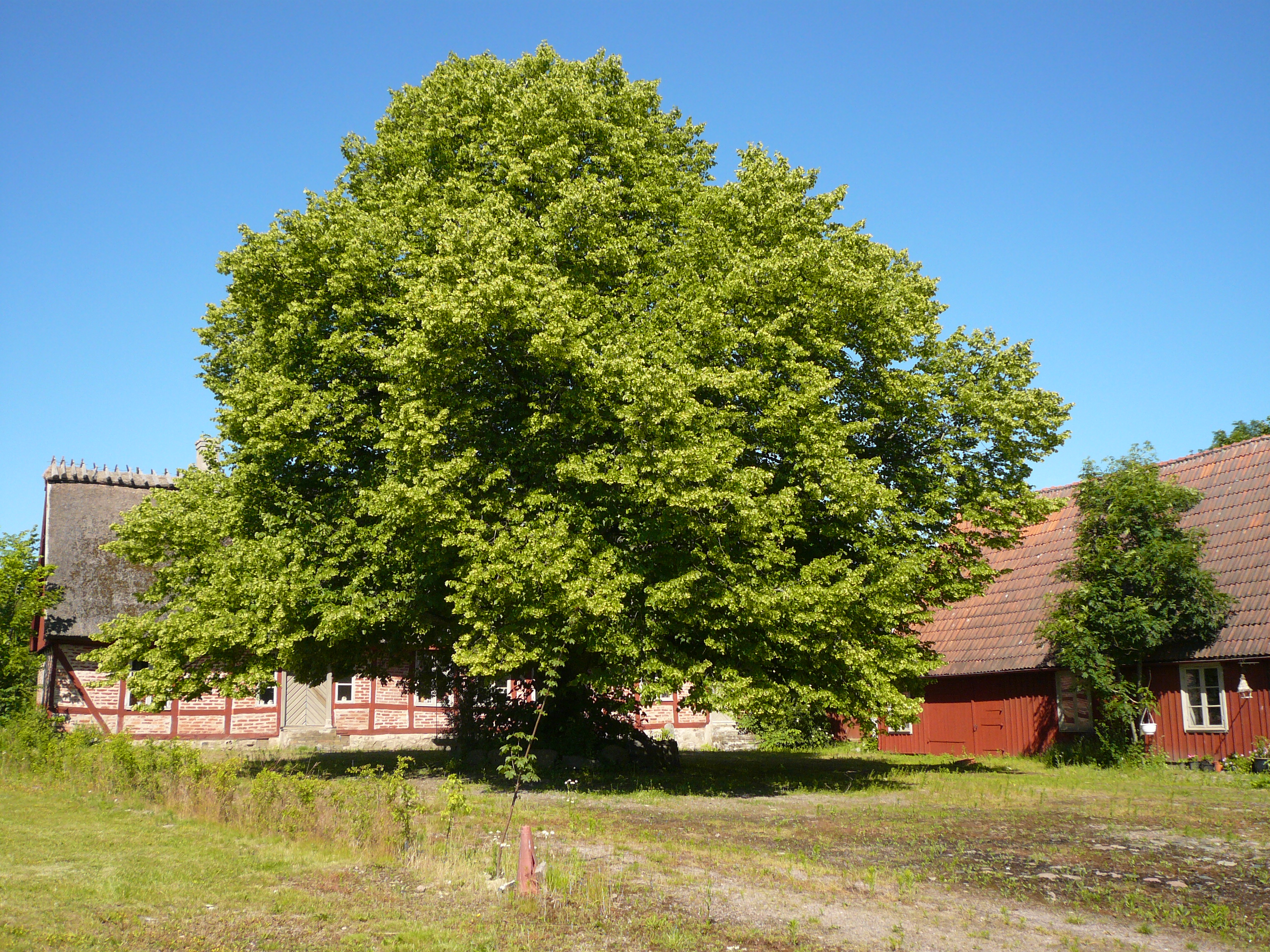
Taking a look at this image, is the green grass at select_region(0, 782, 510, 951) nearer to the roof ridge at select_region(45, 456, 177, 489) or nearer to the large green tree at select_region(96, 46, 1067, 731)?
the large green tree at select_region(96, 46, 1067, 731)

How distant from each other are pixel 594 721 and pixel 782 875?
10596 mm

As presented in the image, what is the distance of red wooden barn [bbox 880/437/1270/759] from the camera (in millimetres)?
19547

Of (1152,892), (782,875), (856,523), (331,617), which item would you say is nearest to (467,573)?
(331,617)

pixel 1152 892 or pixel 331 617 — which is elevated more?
pixel 331 617

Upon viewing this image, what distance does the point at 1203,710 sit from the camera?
20.2 metres

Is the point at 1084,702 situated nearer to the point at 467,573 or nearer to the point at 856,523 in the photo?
the point at 856,523

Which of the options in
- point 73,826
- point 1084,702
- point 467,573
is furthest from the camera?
point 1084,702

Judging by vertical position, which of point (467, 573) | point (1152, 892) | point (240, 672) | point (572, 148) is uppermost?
point (572, 148)

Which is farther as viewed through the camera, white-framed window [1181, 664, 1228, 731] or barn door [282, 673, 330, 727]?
barn door [282, 673, 330, 727]

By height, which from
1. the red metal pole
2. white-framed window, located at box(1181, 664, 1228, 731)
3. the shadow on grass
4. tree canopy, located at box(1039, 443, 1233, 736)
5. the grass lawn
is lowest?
the shadow on grass

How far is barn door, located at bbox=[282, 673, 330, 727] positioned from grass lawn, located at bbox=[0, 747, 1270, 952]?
42.3ft

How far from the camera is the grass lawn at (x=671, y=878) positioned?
6.89m

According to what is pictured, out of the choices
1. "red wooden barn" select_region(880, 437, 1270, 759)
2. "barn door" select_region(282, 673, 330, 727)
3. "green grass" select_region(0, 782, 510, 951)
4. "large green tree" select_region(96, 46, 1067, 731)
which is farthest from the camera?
"barn door" select_region(282, 673, 330, 727)

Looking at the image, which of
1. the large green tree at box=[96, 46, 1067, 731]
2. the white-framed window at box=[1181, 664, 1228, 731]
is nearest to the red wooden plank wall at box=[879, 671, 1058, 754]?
the white-framed window at box=[1181, 664, 1228, 731]
